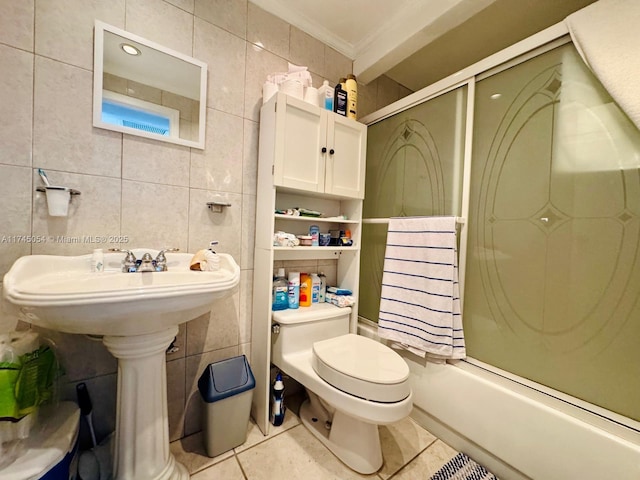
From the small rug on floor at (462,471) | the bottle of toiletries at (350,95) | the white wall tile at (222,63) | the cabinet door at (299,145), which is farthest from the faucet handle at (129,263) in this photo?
the small rug on floor at (462,471)

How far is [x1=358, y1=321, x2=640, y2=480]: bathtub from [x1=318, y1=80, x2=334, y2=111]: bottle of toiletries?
4.80 feet

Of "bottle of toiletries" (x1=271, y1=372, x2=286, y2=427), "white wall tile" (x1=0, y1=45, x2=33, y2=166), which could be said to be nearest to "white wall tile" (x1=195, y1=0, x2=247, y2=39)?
"white wall tile" (x1=0, y1=45, x2=33, y2=166)

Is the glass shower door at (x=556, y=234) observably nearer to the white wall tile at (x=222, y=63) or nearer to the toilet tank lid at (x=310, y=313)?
the toilet tank lid at (x=310, y=313)

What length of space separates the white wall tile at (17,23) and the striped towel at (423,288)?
5.50 ft

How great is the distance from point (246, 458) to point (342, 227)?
1.30 meters

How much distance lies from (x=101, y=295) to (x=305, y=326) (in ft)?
2.99

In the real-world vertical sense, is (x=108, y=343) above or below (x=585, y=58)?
below

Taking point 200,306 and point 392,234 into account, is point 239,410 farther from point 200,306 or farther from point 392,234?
point 392,234

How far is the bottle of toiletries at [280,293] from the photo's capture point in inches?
54.3

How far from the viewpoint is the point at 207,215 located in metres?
1.25

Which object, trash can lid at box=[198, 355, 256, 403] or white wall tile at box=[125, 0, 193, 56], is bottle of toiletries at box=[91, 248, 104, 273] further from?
white wall tile at box=[125, 0, 193, 56]

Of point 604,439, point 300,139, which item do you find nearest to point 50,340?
point 300,139

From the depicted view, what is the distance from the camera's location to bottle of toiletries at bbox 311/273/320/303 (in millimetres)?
1554

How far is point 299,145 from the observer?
1.30 meters
